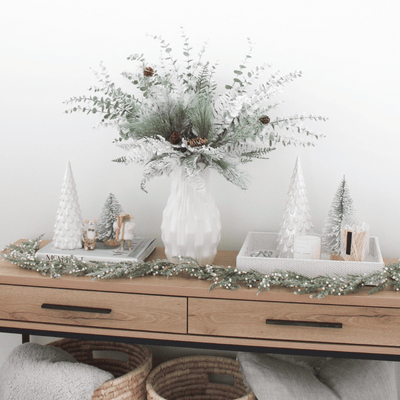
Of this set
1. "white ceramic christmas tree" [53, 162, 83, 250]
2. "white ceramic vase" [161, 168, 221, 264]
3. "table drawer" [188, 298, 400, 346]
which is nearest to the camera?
"table drawer" [188, 298, 400, 346]

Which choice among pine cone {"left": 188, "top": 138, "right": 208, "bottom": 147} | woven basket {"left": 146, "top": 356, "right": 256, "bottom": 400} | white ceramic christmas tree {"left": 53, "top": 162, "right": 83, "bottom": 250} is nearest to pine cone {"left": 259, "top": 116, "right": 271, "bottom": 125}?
pine cone {"left": 188, "top": 138, "right": 208, "bottom": 147}

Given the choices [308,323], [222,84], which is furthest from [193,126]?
[308,323]

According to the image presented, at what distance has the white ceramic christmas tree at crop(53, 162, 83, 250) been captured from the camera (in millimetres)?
1244

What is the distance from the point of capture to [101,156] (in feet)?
4.80

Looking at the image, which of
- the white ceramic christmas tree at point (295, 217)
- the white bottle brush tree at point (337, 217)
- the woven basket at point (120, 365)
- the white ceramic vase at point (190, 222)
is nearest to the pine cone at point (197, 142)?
the white ceramic vase at point (190, 222)

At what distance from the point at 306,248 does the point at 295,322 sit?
202 mm

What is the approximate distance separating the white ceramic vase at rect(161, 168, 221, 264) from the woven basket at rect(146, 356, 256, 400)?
0.43 metres

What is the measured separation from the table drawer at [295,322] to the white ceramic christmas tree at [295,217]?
20cm

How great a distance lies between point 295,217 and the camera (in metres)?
1.17

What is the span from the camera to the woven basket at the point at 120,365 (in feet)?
3.76

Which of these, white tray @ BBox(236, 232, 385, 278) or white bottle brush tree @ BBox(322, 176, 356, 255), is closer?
white tray @ BBox(236, 232, 385, 278)

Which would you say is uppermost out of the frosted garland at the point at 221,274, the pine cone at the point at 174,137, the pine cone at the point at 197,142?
the pine cone at the point at 174,137

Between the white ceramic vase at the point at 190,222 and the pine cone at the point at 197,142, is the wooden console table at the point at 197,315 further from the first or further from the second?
the pine cone at the point at 197,142

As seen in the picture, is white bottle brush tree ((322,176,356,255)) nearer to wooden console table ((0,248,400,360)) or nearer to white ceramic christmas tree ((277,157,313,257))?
white ceramic christmas tree ((277,157,313,257))
